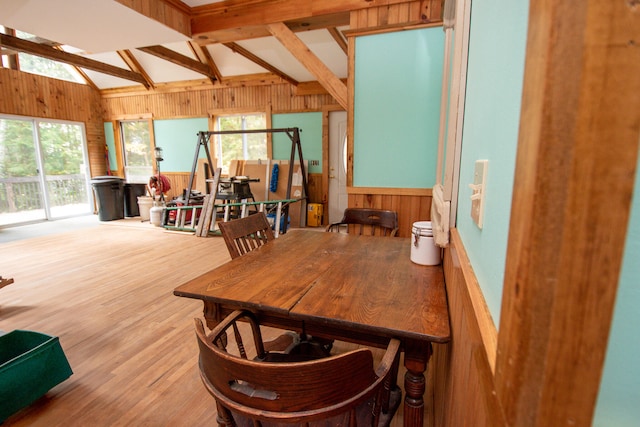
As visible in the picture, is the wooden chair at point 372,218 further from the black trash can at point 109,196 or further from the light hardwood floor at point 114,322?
the black trash can at point 109,196

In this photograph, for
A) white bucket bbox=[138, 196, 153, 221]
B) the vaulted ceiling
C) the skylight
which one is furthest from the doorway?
the skylight

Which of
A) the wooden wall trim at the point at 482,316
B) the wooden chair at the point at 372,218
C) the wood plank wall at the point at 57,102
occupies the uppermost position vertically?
the wood plank wall at the point at 57,102

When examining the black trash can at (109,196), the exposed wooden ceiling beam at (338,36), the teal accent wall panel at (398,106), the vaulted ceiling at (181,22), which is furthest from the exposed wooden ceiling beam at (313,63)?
the black trash can at (109,196)

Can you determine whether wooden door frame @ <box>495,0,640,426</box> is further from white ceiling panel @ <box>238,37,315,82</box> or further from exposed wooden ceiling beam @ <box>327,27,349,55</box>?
white ceiling panel @ <box>238,37,315,82</box>

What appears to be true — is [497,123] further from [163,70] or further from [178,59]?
[163,70]

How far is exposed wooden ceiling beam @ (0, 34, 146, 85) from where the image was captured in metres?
5.00

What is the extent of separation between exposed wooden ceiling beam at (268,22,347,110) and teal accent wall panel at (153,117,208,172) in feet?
14.7

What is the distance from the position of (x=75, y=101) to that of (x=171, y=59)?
3.52 metres

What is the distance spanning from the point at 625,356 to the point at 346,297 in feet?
2.96

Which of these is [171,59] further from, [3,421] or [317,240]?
[3,421]

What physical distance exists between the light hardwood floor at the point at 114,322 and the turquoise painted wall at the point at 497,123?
1.38 m

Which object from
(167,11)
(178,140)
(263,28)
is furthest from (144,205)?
(263,28)

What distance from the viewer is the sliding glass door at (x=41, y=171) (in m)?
6.16

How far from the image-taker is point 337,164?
20.5 ft
